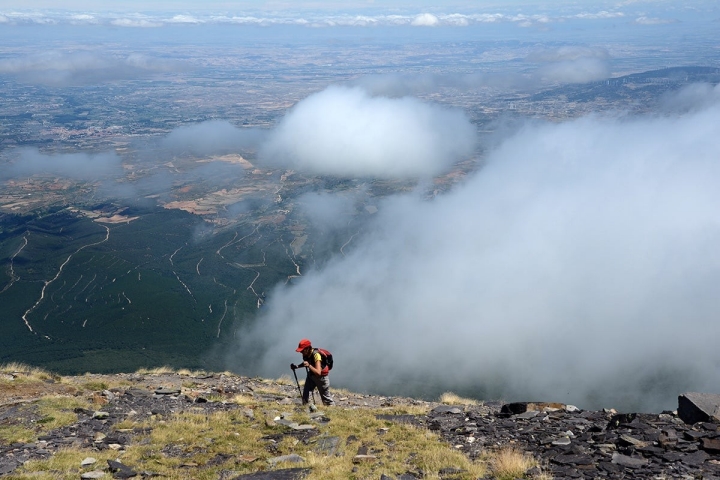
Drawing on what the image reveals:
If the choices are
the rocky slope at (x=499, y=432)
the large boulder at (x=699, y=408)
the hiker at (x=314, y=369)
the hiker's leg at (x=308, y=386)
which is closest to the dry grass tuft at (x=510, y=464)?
the rocky slope at (x=499, y=432)

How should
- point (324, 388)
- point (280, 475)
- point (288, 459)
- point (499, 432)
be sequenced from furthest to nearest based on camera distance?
point (324, 388) → point (499, 432) → point (288, 459) → point (280, 475)

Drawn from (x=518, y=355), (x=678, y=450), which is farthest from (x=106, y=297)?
(x=678, y=450)

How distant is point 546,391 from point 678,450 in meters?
105

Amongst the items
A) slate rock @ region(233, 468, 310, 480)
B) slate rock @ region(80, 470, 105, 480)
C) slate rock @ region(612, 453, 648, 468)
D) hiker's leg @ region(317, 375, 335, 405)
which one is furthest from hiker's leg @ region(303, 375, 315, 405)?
slate rock @ region(612, 453, 648, 468)

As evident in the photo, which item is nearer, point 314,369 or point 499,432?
point 499,432

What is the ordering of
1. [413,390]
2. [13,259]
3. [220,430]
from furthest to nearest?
[13,259] < [413,390] < [220,430]

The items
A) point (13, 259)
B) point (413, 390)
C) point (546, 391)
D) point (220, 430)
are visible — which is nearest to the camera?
point (220, 430)

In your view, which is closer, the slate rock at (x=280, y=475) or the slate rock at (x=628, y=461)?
the slate rock at (x=628, y=461)

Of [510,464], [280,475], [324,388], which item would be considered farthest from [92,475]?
[324,388]

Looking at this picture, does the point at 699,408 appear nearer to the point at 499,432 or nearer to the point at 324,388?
the point at 499,432

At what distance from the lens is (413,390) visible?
105 m

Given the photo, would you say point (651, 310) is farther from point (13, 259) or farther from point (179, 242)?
point (13, 259)

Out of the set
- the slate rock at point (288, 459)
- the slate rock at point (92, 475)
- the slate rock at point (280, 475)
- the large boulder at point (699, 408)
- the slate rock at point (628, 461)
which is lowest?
the slate rock at point (288, 459)

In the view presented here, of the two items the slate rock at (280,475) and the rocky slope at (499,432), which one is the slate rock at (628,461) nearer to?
the rocky slope at (499,432)
